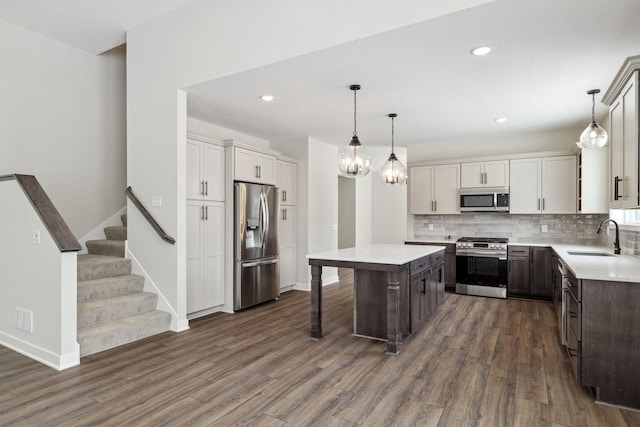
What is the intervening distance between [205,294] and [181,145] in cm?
182

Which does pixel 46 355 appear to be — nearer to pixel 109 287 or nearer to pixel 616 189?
pixel 109 287

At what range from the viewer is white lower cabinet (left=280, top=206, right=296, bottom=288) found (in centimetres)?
595

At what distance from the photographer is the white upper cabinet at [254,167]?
488 cm

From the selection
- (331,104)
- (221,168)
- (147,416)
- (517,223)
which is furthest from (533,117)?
(147,416)

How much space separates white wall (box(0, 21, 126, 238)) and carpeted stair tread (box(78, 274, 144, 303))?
1.35m

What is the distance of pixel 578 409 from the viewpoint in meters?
2.38

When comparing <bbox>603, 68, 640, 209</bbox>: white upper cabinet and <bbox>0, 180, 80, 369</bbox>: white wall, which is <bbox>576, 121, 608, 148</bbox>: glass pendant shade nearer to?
<bbox>603, 68, 640, 209</bbox>: white upper cabinet

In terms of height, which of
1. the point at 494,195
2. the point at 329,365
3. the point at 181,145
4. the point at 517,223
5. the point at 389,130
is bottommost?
the point at 329,365

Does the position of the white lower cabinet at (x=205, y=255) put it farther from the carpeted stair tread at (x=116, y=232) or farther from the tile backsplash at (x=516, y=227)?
the tile backsplash at (x=516, y=227)

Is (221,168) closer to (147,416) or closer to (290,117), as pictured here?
(290,117)

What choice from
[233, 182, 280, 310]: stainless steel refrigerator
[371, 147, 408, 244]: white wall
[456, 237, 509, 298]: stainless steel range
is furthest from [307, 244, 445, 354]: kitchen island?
[371, 147, 408, 244]: white wall

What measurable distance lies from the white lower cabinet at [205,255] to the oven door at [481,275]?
3.63 m

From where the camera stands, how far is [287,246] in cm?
609

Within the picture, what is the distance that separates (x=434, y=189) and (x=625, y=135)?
3693mm
